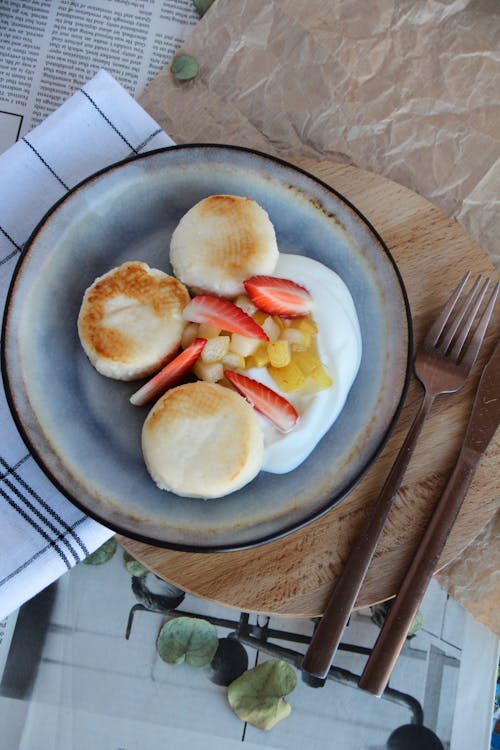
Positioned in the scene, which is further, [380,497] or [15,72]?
[15,72]

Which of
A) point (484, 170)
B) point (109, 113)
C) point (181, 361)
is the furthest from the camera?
point (484, 170)

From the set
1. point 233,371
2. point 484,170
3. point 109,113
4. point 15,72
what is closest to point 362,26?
point 484,170

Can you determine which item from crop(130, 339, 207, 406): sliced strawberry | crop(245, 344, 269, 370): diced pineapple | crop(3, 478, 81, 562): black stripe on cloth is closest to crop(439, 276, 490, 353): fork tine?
crop(245, 344, 269, 370): diced pineapple

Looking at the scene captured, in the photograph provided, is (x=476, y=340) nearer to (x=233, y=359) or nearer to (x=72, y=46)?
(x=233, y=359)

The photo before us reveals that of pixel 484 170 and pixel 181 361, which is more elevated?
pixel 484 170

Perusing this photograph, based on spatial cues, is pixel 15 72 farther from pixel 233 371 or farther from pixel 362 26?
pixel 233 371

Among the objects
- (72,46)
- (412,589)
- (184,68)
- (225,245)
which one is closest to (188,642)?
(412,589)

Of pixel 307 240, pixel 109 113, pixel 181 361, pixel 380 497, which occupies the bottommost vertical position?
pixel 380 497
